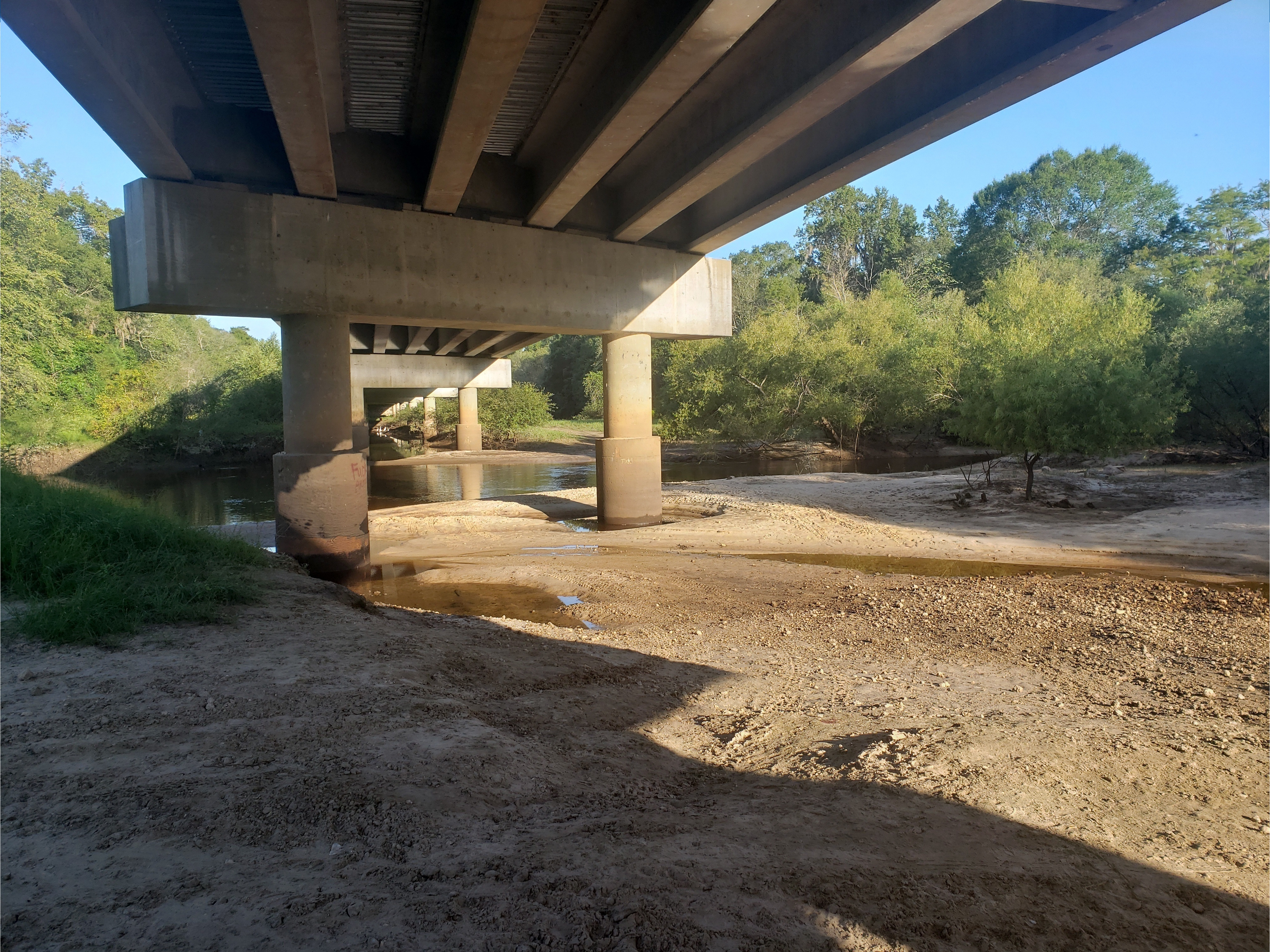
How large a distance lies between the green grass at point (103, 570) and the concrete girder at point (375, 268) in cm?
359

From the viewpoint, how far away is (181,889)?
8.44ft

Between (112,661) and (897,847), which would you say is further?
(112,661)

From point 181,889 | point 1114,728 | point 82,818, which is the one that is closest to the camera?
point 181,889

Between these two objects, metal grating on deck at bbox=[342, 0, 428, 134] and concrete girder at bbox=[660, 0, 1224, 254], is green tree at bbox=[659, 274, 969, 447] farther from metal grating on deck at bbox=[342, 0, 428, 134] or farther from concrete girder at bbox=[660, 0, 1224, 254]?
metal grating on deck at bbox=[342, 0, 428, 134]

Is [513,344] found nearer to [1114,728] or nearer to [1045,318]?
[1045,318]

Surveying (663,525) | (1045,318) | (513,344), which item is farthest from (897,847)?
(513,344)

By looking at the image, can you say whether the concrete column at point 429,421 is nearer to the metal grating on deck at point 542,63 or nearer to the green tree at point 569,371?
the green tree at point 569,371

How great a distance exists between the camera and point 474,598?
9.83 m

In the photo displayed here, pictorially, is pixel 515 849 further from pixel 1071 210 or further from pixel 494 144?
pixel 1071 210

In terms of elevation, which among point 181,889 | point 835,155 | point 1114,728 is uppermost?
point 835,155

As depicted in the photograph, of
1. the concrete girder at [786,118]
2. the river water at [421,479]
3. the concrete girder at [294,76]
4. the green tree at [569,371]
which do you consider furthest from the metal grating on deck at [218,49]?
the green tree at [569,371]

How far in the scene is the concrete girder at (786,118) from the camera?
6406 millimetres

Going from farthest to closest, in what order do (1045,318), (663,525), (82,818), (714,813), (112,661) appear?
(1045,318) < (663,525) < (112,661) < (714,813) < (82,818)

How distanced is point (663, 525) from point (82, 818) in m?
12.6
